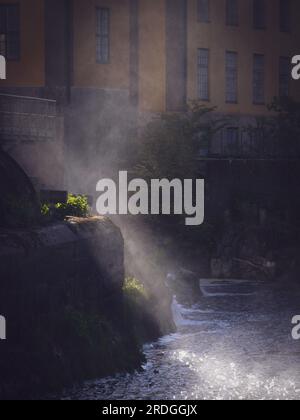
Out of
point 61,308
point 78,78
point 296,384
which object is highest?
point 78,78

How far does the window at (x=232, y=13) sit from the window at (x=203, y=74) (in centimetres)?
256

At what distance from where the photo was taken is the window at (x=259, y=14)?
220 ft

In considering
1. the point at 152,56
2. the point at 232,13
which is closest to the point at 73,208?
the point at 152,56

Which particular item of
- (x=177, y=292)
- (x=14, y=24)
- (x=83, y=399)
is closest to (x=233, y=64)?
(x=14, y=24)

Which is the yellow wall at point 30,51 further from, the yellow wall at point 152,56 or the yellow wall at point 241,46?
the yellow wall at point 241,46

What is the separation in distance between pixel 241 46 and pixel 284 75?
13.1 ft

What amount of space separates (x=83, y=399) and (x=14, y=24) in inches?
1101

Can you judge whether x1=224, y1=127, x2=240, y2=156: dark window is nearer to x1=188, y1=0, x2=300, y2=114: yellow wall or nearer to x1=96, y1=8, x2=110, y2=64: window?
x1=188, y1=0, x2=300, y2=114: yellow wall

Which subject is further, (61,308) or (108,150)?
(108,150)

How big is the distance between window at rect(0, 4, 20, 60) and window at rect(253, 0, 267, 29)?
718 inches

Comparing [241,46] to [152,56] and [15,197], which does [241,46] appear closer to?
[152,56]

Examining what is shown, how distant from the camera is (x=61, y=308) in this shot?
3359 centimetres

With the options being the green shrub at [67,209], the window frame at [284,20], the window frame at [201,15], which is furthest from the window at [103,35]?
the green shrub at [67,209]

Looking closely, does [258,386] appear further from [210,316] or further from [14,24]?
[14,24]
